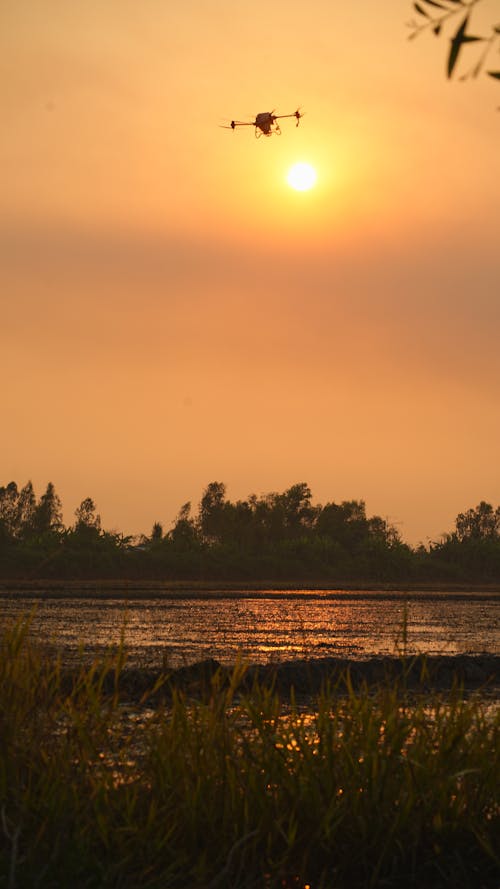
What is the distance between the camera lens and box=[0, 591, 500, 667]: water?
23.0 m

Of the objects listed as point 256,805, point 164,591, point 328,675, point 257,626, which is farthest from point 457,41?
point 164,591

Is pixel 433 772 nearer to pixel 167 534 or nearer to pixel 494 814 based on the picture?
pixel 494 814

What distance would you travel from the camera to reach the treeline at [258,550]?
6719cm

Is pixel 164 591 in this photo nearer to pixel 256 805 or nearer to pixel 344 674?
pixel 344 674

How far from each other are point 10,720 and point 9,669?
47cm

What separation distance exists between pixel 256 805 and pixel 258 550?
2814 inches

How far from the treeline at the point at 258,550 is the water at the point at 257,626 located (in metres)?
21.4

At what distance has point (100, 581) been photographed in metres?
61.2

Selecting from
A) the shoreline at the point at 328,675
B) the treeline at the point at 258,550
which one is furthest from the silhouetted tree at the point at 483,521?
the shoreline at the point at 328,675

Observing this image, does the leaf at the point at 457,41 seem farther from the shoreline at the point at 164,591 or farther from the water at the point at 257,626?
the shoreline at the point at 164,591

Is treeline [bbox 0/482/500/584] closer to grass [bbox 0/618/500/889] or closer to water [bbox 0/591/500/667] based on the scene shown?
water [bbox 0/591/500/667]

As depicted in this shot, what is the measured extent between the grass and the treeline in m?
55.3

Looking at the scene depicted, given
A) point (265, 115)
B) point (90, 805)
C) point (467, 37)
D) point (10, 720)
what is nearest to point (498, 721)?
point (90, 805)

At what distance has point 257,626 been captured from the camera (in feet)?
102
